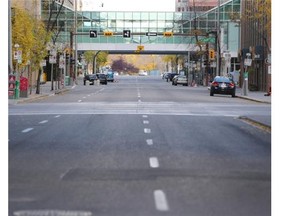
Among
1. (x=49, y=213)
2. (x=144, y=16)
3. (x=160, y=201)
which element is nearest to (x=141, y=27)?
(x=144, y=16)

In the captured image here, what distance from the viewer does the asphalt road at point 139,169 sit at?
9.55 meters

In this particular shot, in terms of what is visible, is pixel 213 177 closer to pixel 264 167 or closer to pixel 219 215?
pixel 264 167

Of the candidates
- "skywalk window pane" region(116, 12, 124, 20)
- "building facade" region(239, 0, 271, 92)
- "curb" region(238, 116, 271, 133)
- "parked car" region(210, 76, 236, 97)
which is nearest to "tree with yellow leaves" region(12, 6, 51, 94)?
"parked car" region(210, 76, 236, 97)

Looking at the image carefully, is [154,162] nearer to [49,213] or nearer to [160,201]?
[160,201]

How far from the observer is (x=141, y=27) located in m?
112

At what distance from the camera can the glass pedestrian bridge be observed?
104188 mm

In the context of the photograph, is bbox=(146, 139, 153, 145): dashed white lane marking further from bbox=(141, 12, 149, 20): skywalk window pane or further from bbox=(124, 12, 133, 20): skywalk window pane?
bbox=(141, 12, 149, 20): skywalk window pane

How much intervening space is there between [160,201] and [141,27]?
104 metres

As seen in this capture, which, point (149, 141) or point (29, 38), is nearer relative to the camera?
point (149, 141)

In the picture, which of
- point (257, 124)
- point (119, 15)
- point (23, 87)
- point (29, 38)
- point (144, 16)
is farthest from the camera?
point (144, 16)

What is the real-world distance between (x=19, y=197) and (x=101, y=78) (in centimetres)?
8708

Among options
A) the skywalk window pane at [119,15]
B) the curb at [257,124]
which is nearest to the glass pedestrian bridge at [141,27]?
the skywalk window pane at [119,15]

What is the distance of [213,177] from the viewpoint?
12188 mm

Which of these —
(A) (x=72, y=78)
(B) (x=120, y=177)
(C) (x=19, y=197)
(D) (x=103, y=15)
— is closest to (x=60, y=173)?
(B) (x=120, y=177)
